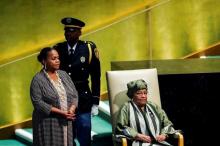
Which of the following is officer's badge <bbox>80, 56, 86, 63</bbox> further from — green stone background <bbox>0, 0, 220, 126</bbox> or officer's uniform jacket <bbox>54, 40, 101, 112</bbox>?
green stone background <bbox>0, 0, 220, 126</bbox>

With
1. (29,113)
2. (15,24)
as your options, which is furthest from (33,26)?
(29,113)

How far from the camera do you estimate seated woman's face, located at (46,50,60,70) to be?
14.6ft

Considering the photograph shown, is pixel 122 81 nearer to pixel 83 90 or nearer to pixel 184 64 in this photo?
pixel 83 90

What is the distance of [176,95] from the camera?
5359mm

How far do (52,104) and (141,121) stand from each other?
822 mm

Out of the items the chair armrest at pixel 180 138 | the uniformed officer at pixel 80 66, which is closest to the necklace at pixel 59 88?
the uniformed officer at pixel 80 66

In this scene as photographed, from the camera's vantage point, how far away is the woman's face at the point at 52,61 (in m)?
4.44

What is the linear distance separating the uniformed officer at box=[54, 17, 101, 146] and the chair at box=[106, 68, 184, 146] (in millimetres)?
188

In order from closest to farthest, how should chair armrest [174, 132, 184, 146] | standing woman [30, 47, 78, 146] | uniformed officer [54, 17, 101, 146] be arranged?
standing woman [30, 47, 78, 146] < chair armrest [174, 132, 184, 146] < uniformed officer [54, 17, 101, 146]

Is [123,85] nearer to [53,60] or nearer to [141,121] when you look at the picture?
[141,121]

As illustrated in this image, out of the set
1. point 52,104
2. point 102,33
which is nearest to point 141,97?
point 52,104

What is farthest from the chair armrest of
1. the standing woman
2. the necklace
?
the necklace

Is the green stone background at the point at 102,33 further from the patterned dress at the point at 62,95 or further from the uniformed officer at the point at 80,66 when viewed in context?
the patterned dress at the point at 62,95

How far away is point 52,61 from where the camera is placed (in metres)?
4.45
